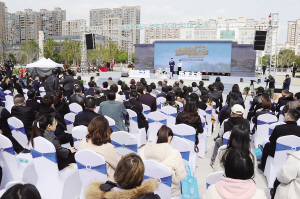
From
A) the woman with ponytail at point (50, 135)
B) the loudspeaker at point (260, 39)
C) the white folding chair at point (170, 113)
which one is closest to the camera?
the woman with ponytail at point (50, 135)

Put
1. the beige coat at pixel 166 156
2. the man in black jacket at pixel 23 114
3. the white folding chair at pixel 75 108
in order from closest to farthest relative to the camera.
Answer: the beige coat at pixel 166 156
the man in black jacket at pixel 23 114
the white folding chair at pixel 75 108

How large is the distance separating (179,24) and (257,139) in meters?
15.2

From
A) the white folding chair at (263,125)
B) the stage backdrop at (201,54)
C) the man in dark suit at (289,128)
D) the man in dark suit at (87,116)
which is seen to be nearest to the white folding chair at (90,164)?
the man in dark suit at (87,116)

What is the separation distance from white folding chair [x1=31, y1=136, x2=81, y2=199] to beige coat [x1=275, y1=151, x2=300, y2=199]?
91.5 inches

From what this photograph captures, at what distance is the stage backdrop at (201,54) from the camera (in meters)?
24.2

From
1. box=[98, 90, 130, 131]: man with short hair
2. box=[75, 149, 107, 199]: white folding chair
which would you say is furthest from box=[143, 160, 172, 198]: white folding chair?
box=[98, 90, 130, 131]: man with short hair

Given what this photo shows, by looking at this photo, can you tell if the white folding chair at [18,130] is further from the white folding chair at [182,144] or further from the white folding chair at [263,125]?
the white folding chair at [263,125]

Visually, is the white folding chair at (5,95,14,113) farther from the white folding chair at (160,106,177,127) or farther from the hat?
the hat

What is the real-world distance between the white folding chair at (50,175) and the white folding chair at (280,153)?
9.03 feet

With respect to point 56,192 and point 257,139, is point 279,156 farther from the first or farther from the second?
point 56,192

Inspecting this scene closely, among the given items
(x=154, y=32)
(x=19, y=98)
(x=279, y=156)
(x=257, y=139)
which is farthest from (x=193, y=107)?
(x=154, y=32)

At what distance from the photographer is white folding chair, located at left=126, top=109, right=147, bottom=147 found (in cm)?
478

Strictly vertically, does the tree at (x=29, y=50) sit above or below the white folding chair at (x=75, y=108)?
above

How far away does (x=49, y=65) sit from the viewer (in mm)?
→ 15055
